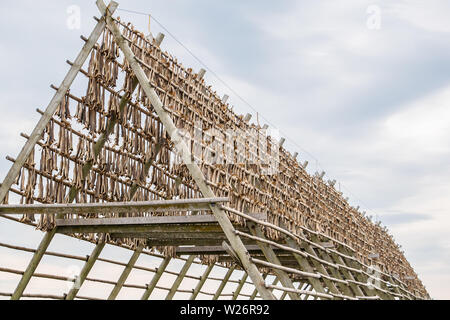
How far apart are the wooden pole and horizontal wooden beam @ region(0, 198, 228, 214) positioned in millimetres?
118

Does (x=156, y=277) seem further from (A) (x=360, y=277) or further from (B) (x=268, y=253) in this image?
(B) (x=268, y=253)

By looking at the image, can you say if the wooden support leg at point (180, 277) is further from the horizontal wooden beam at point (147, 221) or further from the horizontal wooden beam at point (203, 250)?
the horizontal wooden beam at point (147, 221)

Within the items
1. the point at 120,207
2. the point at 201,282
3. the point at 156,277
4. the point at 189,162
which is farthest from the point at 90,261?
the point at 201,282

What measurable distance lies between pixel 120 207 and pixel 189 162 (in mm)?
632

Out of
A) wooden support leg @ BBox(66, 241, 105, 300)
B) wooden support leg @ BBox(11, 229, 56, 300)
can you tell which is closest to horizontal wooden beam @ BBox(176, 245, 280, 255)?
wooden support leg @ BBox(66, 241, 105, 300)

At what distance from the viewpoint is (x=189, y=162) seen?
14.0 ft

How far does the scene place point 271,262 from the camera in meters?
4.79

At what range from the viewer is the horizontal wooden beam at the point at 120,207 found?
408 cm

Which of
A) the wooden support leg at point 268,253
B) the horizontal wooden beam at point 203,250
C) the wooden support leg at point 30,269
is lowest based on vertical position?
the wooden support leg at point 30,269

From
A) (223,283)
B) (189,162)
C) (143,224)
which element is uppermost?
(189,162)

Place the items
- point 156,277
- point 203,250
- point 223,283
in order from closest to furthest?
point 203,250
point 156,277
point 223,283

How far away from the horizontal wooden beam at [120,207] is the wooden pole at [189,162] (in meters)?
0.12

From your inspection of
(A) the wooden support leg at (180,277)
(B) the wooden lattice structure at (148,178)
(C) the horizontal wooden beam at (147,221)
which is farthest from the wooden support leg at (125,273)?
(C) the horizontal wooden beam at (147,221)

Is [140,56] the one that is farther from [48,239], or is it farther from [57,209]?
[48,239]
